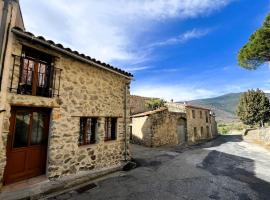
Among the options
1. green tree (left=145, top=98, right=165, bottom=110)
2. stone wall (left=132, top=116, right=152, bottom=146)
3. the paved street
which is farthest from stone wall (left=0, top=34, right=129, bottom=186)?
green tree (left=145, top=98, right=165, bottom=110)

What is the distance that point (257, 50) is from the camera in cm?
1800

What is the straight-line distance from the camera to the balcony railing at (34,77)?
5.81 meters

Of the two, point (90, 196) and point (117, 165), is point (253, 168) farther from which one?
point (90, 196)

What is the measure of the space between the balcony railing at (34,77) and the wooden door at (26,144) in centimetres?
74

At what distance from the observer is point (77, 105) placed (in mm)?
7539

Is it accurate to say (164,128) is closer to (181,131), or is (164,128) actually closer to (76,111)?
(181,131)

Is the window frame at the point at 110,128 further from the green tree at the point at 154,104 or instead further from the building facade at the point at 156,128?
the green tree at the point at 154,104

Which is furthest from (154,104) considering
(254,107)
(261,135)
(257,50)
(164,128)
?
(254,107)

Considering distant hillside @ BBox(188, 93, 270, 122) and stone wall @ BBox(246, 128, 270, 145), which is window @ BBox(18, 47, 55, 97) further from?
distant hillside @ BBox(188, 93, 270, 122)

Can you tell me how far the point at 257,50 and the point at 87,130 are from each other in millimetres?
19062

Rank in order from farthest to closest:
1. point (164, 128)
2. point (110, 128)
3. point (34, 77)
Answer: point (164, 128) < point (110, 128) < point (34, 77)

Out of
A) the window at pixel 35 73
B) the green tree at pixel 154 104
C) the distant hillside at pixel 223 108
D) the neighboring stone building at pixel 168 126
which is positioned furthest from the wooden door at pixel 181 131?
the distant hillside at pixel 223 108

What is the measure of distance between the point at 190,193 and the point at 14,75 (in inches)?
285

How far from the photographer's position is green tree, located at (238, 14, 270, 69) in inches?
666
